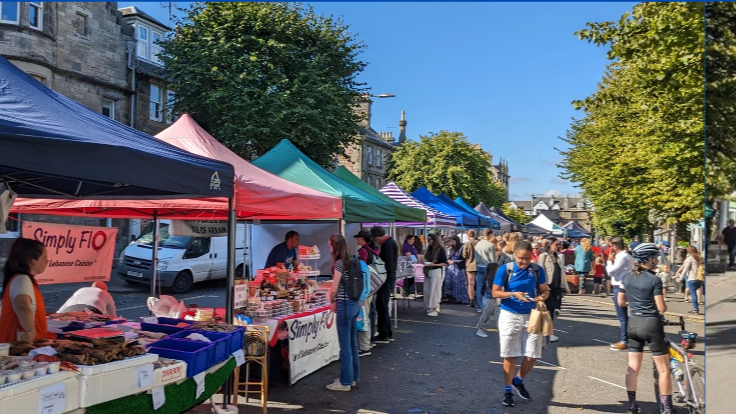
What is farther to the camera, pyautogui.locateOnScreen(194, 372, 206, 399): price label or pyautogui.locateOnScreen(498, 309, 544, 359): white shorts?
pyautogui.locateOnScreen(498, 309, 544, 359): white shorts

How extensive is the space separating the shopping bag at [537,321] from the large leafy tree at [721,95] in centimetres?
439

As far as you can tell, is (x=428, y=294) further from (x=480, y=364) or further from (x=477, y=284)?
(x=480, y=364)

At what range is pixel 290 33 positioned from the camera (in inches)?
912

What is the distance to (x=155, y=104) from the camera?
26.9 m

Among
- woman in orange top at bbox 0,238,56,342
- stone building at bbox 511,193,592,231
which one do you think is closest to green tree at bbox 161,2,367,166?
woman in orange top at bbox 0,238,56,342

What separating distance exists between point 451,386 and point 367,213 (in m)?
3.46

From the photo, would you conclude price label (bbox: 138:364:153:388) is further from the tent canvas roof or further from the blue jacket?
the blue jacket

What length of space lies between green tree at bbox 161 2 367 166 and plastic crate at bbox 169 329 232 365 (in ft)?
56.1

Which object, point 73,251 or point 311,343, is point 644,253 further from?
point 73,251

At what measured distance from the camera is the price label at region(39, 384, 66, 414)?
3217 mm

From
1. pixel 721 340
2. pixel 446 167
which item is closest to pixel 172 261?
pixel 721 340

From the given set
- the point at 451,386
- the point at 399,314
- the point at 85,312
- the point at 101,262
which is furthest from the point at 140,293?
the point at 451,386

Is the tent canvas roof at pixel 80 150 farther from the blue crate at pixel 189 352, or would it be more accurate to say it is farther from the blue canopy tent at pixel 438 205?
the blue canopy tent at pixel 438 205

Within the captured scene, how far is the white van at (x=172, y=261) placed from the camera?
16.4m
